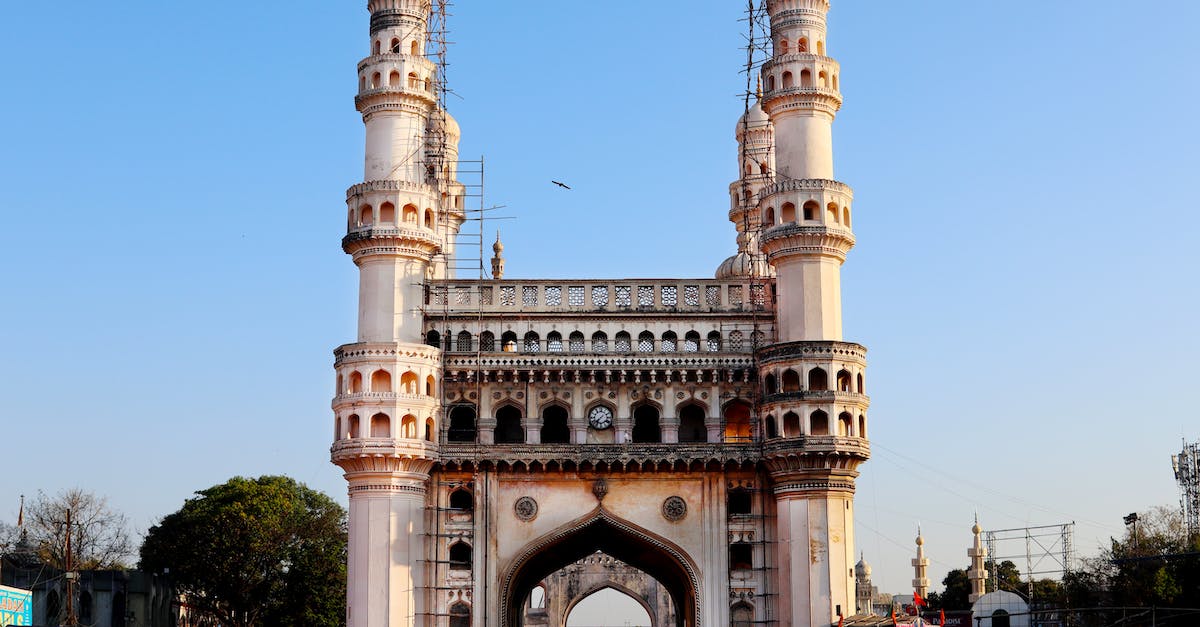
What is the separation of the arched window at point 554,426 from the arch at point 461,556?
4.56 metres

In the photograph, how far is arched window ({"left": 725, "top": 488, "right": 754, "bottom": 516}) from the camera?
167 ft

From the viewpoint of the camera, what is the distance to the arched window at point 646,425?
52875 mm

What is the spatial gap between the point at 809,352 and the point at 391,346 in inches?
527

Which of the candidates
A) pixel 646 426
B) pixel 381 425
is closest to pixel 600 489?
pixel 646 426

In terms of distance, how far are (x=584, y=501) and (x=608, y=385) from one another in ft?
13.1

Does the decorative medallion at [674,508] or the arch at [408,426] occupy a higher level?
the arch at [408,426]

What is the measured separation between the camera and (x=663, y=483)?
51156 mm

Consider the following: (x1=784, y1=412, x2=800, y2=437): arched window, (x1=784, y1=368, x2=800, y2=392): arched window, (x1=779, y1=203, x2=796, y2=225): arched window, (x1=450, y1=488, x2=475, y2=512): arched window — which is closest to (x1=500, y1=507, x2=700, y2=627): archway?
(x1=450, y1=488, x2=475, y2=512): arched window

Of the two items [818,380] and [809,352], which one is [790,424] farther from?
[809,352]

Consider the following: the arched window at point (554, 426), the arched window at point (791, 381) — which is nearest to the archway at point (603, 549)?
the arched window at point (554, 426)

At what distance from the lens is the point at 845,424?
163 feet

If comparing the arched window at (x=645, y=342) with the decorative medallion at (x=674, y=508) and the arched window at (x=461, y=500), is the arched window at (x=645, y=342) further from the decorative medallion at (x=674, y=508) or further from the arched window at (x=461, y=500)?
the arched window at (x=461, y=500)

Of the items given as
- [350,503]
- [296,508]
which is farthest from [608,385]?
[296,508]

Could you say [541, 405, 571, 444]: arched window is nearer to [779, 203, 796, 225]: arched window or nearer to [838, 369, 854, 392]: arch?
[838, 369, 854, 392]: arch
